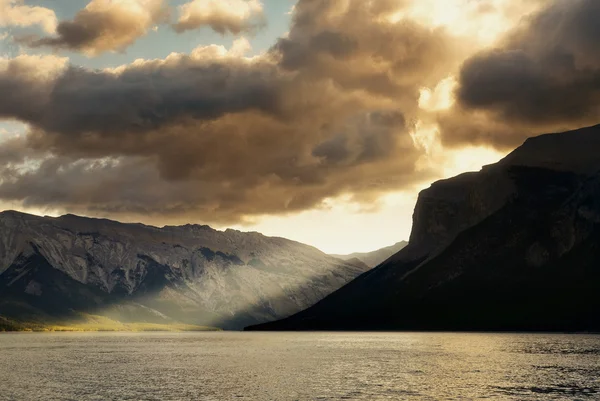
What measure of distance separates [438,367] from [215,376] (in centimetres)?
5368

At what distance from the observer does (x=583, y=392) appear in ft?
384

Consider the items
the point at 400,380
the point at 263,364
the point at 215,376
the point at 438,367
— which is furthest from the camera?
the point at 263,364

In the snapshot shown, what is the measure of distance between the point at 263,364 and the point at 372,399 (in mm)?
86233

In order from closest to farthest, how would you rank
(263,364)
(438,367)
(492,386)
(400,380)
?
(492,386)
(400,380)
(438,367)
(263,364)

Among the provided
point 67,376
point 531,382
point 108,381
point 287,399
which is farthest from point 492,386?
point 67,376

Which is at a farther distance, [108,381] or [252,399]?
[108,381]

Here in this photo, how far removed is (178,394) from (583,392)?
6751 centimetres

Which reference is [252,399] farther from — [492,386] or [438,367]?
[438,367]

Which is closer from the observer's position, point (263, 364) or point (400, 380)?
point (400, 380)

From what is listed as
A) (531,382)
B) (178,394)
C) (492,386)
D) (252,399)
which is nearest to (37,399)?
(178,394)

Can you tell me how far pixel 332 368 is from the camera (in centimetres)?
17262

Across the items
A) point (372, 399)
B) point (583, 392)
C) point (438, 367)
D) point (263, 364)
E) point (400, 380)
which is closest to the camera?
point (372, 399)

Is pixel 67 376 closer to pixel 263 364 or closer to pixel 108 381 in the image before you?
pixel 108 381

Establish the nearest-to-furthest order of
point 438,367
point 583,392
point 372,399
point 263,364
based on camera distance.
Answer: point 372,399 < point 583,392 < point 438,367 < point 263,364
